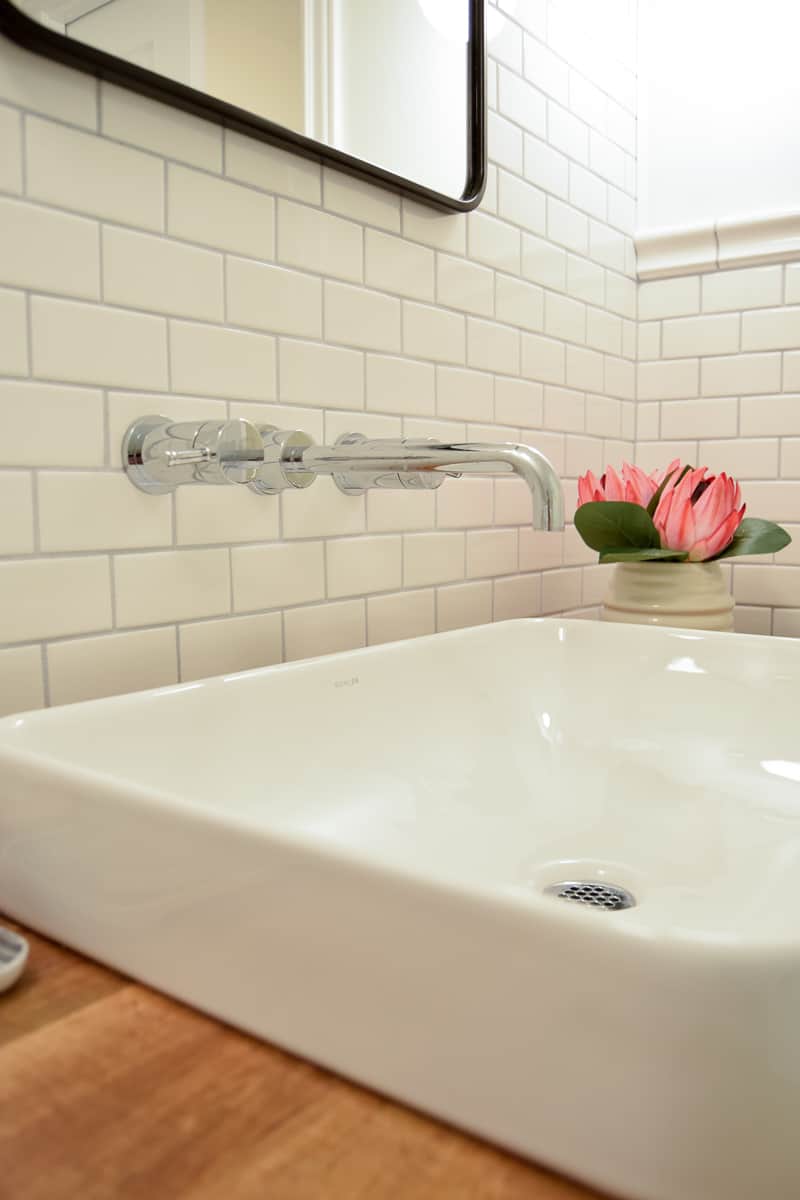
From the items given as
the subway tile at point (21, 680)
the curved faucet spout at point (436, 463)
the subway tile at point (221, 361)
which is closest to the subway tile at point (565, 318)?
the subway tile at point (221, 361)

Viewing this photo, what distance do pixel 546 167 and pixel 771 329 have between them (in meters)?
0.41

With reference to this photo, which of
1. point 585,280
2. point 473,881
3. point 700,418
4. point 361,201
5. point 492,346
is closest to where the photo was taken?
point 473,881

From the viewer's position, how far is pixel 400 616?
3.57ft

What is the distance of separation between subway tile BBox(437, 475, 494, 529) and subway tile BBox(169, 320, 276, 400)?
0.30 metres

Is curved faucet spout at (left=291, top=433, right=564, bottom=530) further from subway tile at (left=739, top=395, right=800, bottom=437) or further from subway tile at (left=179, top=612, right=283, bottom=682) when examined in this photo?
subway tile at (left=739, top=395, right=800, bottom=437)

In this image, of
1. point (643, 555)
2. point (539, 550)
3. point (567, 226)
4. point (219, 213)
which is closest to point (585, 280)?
point (567, 226)

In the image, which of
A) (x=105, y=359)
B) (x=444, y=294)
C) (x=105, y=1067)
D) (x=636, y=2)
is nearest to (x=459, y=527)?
(x=444, y=294)

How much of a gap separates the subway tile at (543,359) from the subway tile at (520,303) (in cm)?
2

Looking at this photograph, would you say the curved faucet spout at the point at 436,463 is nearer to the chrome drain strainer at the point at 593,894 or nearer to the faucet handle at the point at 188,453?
the faucet handle at the point at 188,453

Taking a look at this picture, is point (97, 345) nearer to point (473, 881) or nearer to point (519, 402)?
point (473, 881)

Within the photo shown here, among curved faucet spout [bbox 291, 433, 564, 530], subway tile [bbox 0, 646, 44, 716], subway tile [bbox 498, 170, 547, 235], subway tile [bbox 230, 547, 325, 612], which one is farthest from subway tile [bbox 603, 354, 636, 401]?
subway tile [bbox 0, 646, 44, 716]

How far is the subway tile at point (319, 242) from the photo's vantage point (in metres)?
0.92

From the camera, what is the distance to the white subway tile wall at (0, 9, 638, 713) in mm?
718

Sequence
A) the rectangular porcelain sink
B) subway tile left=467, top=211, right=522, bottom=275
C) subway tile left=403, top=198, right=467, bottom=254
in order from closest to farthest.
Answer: the rectangular porcelain sink
subway tile left=403, top=198, right=467, bottom=254
subway tile left=467, top=211, right=522, bottom=275
